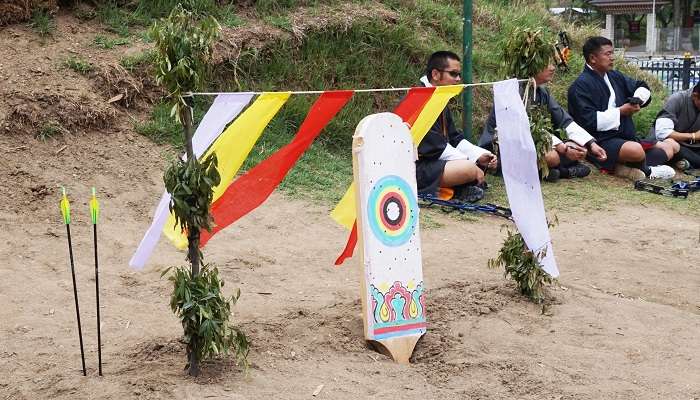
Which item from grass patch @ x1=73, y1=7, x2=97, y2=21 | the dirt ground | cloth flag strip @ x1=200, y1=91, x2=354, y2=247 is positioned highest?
grass patch @ x1=73, y1=7, x2=97, y2=21

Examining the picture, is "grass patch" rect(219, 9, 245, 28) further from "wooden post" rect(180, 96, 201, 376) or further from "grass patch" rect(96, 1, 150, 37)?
"wooden post" rect(180, 96, 201, 376)

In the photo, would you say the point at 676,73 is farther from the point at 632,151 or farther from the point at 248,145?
the point at 248,145

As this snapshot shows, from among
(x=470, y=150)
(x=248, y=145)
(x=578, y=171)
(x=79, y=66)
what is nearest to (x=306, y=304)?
(x=248, y=145)

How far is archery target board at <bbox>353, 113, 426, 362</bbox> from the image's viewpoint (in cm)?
434

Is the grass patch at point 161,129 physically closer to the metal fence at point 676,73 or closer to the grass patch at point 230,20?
the grass patch at point 230,20

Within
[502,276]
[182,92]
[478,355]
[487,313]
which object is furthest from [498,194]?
[182,92]

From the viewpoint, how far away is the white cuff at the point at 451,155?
766cm

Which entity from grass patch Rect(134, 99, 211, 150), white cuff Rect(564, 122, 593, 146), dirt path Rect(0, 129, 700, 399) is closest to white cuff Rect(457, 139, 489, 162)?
dirt path Rect(0, 129, 700, 399)

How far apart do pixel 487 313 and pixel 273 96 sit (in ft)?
5.53

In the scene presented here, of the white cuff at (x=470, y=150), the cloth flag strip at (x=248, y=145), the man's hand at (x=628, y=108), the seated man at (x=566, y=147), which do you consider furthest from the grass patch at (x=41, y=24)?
the man's hand at (x=628, y=108)

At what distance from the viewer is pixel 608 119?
29.4 ft

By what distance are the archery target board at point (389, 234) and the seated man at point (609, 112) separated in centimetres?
496

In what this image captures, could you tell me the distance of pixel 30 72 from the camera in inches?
298

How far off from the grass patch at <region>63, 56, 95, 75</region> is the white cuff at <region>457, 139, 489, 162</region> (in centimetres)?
323
